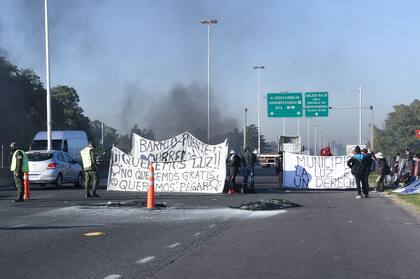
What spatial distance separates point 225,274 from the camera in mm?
7711

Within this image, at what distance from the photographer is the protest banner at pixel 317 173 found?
2505cm

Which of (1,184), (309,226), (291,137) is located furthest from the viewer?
(291,137)

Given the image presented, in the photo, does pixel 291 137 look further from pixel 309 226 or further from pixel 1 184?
pixel 309 226

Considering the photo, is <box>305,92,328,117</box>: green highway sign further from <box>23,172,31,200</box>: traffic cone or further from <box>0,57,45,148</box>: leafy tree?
<box>23,172,31,200</box>: traffic cone

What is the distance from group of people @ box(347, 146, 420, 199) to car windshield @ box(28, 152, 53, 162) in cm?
1138

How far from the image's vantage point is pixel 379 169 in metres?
24.6

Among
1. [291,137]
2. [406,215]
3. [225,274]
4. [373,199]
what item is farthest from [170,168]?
[291,137]

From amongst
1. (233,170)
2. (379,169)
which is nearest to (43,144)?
(233,170)

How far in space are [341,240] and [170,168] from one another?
12.7m

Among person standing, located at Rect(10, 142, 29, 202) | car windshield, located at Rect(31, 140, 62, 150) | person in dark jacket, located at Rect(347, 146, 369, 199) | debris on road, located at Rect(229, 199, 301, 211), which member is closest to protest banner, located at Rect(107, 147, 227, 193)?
person in dark jacket, located at Rect(347, 146, 369, 199)

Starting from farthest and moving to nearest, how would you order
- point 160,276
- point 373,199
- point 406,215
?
point 373,199 → point 406,215 → point 160,276

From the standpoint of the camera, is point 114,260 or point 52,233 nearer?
point 114,260

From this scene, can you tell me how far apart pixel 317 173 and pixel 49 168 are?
34.5ft

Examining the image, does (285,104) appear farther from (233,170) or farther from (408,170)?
(233,170)
